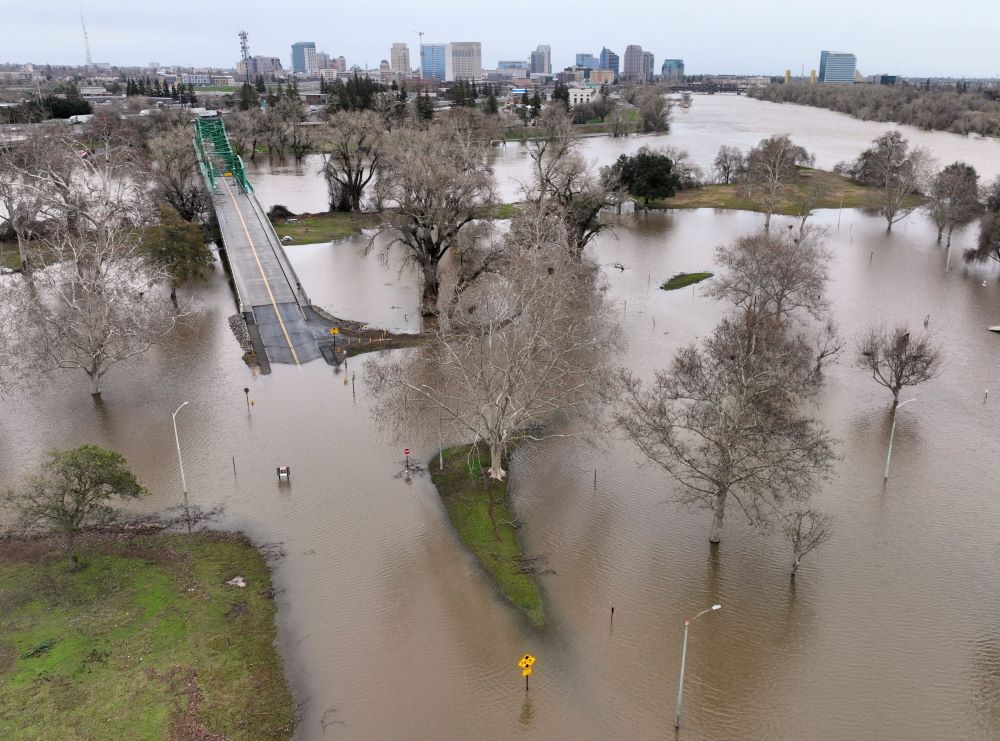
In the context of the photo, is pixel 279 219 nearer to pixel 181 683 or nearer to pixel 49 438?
pixel 49 438

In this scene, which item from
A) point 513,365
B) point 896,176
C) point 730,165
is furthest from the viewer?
point 730,165

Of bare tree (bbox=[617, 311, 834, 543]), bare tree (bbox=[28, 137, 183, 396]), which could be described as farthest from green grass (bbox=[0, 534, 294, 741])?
bare tree (bbox=[617, 311, 834, 543])

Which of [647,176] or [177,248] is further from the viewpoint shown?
[647,176]

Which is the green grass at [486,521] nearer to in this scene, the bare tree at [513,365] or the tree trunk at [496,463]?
the tree trunk at [496,463]

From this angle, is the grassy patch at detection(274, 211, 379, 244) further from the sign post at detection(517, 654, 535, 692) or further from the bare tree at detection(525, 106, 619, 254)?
the sign post at detection(517, 654, 535, 692)

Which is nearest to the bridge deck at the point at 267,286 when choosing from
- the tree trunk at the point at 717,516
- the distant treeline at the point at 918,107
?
the tree trunk at the point at 717,516

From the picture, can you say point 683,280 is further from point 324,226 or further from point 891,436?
point 324,226

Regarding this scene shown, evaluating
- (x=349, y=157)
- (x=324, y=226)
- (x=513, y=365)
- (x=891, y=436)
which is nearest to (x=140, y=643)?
(x=513, y=365)
